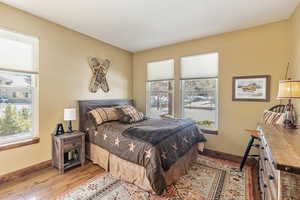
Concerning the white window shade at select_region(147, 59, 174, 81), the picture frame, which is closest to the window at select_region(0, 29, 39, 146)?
the picture frame

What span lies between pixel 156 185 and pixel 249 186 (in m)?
1.39

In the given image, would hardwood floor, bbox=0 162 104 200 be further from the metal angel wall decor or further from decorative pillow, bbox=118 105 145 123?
the metal angel wall decor

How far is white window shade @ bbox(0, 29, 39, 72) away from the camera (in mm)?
2166

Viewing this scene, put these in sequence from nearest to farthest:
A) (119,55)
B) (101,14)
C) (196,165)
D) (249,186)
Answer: (249,186), (101,14), (196,165), (119,55)

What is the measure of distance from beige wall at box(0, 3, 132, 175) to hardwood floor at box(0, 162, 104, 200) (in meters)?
0.25

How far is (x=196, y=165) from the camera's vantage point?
276 centimetres

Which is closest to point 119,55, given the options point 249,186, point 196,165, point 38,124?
point 38,124

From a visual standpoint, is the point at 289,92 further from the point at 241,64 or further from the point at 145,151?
the point at 145,151

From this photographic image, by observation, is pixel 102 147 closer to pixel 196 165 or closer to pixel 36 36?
pixel 196 165

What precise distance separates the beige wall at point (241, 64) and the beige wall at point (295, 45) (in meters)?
0.11

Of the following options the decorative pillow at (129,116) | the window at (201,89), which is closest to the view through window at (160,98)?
the window at (201,89)

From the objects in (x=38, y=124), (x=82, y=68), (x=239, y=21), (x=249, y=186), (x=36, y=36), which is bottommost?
(x=249, y=186)

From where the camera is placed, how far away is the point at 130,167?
2.16 m

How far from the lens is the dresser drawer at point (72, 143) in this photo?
8.08 ft
